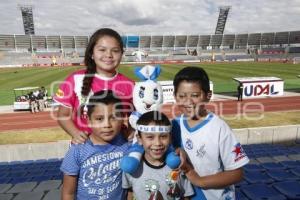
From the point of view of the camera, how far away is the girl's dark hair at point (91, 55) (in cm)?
297

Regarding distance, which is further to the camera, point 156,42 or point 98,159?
point 156,42

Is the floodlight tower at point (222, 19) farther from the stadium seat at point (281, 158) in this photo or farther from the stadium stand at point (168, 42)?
the stadium seat at point (281, 158)

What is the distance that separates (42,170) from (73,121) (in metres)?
4.34

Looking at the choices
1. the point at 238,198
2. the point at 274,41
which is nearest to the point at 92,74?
the point at 238,198

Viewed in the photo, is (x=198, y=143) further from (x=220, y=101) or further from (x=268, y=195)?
(x=220, y=101)

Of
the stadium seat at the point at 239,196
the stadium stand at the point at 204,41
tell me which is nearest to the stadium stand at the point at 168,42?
the stadium stand at the point at 204,41

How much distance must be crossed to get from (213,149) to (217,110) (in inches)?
571

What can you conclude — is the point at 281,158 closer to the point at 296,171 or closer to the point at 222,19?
the point at 296,171

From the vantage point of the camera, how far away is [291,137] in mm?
10828

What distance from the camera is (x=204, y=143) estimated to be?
2434mm

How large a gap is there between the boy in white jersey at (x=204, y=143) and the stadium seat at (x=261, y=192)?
1671 millimetres

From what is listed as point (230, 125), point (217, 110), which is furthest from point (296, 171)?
point (217, 110)

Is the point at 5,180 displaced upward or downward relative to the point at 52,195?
downward

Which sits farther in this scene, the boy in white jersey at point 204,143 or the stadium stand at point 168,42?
the stadium stand at point 168,42
